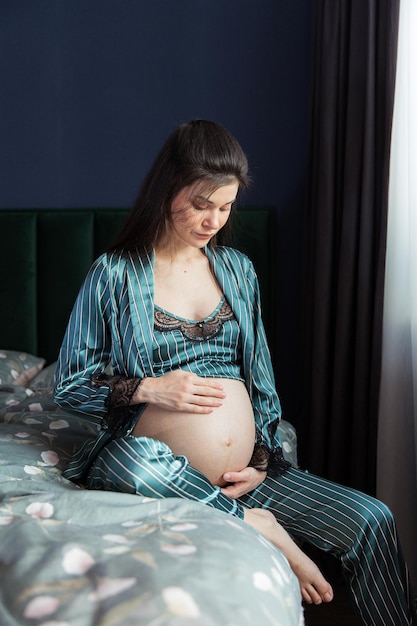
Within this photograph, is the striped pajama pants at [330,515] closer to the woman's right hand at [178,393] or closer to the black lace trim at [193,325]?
the woman's right hand at [178,393]

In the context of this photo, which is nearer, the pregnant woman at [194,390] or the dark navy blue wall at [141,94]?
the pregnant woman at [194,390]

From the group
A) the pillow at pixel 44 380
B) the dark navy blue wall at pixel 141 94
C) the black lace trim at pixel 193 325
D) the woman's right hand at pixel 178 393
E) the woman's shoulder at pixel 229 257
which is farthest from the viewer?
the dark navy blue wall at pixel 141 94

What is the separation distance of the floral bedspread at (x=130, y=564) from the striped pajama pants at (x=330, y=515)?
10 centimetres

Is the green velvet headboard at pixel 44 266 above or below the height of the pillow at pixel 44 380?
above

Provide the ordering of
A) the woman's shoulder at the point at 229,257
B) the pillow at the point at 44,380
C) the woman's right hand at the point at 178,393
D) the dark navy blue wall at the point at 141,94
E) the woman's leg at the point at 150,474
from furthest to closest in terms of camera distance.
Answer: the dark navy blue wall at the point at 141,94
the pillow at the point at 44,380
the woman's shoulder at the point at 229,257
the woman's right hand at the point at 178,393
the woman's leg at the point at 150,474

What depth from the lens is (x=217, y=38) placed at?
2.86m

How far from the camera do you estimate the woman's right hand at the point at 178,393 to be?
1.70 meters

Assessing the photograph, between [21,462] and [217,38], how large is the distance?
1.87 metres

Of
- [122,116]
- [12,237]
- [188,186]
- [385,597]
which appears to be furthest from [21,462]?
[122,116]

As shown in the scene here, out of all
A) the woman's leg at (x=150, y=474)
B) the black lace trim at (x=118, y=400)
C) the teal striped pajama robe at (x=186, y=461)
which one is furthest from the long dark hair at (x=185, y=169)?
the woman's leg at (x=150, y=474)

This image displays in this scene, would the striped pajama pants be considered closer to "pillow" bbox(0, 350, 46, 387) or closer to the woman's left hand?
the woman's left hand

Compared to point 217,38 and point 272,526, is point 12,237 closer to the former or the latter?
point 217,38

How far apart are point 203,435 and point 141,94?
66.7 inches

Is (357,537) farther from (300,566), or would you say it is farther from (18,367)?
(18,367)
